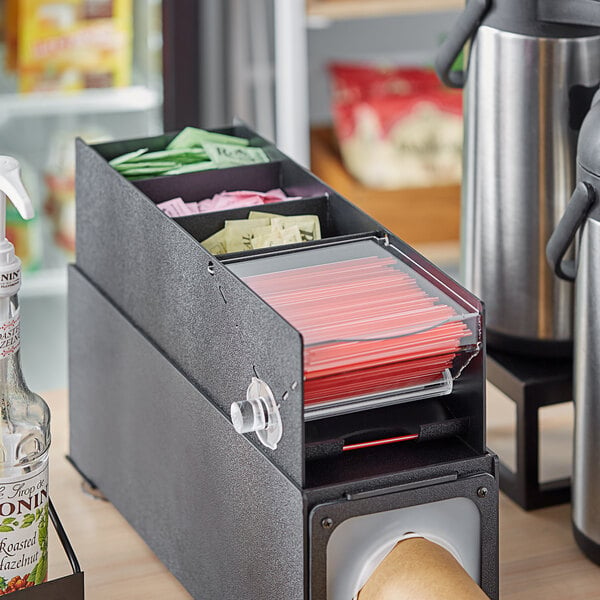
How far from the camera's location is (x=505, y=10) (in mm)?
931

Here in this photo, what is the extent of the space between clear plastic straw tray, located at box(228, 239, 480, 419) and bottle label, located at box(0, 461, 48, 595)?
18 cm

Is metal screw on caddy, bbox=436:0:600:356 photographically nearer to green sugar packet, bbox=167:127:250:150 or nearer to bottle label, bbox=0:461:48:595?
green sugar packet, bbox=167:127:250:150

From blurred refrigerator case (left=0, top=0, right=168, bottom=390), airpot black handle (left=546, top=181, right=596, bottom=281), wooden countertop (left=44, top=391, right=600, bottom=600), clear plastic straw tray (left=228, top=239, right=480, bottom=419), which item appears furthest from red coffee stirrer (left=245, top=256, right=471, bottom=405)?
blurred refrigerator case (left=0, top=0, right=168, bottom=390)

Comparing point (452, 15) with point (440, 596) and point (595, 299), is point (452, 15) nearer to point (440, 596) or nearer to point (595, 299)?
point (595, 299)

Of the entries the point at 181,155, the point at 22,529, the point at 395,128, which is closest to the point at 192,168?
the point at 181,155

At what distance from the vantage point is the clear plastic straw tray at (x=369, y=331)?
0.71 meters

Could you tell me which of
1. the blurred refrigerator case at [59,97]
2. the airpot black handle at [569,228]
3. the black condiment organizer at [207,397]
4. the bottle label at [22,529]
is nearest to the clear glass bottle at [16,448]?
the bottle label at [22,529]

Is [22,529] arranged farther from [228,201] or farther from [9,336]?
[228,201]

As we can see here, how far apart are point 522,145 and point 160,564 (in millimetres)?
430

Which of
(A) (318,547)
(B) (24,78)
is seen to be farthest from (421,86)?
(A) (318,547)

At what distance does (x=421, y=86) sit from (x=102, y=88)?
2.12ft

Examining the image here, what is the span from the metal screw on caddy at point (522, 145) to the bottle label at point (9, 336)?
1.35ft

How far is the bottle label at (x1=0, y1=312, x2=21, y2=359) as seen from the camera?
28.7 inches

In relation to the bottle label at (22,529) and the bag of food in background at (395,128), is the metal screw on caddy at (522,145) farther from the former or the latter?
the bag of food in background at (395,128)
